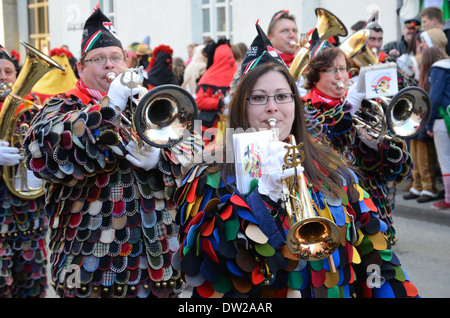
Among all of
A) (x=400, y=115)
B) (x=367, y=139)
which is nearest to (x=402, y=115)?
(x=400, y=115)

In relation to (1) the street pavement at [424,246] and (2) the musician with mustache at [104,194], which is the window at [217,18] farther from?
(2) the musician with mustache at [104,194]

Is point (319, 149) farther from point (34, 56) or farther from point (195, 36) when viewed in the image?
point (195, 36)

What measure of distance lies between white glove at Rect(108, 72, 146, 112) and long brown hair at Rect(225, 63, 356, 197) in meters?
0.92

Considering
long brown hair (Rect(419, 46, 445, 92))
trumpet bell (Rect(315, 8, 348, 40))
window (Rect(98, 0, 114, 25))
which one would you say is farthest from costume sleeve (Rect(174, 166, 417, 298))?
long brown hair (Rect(419, 46, 445, 92))

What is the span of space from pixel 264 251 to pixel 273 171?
27 centimetres

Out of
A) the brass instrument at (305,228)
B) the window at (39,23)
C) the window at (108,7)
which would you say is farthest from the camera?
the window at (39,23)

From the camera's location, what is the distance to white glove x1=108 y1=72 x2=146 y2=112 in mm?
3219

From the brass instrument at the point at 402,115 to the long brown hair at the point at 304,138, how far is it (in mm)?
1553

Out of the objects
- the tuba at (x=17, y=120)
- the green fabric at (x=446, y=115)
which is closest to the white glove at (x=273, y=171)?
the tuba at (x=17, y=120)

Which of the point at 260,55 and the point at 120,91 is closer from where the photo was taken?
the point at 260,55

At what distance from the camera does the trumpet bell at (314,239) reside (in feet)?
6.56

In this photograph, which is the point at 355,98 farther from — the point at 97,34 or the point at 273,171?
the point at 273,171

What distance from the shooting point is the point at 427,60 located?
757cm

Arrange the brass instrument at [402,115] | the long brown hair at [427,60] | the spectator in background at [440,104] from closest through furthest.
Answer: the brass instrument at [402,115] → the spectator in background at [440,104] → the long brown hair at [427,60]
